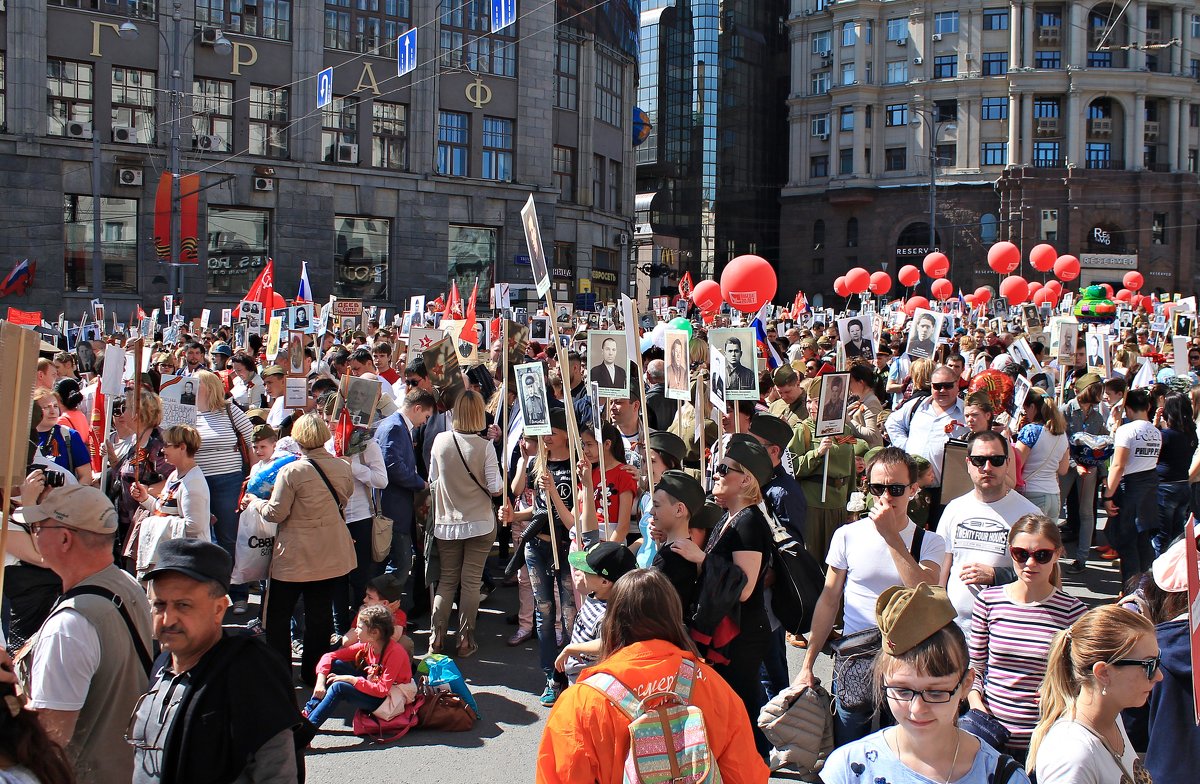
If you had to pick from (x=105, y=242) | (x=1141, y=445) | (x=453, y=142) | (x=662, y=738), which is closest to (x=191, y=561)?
(x=662, y=738)

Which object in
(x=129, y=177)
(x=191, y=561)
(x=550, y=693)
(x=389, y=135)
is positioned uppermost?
(x=389, y=135)

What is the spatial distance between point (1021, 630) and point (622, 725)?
1.74 meters

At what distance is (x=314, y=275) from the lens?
36969mm

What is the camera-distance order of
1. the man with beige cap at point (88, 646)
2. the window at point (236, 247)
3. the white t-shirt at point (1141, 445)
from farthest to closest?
the window at point (236, 247) < the white t-shirt at point (1141, 445) < the man with beige cap at point (88, 646)

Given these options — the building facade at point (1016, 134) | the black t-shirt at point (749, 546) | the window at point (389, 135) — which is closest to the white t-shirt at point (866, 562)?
the black t-shirt at point (749, 546)

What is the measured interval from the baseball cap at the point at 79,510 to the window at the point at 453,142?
37.1 m

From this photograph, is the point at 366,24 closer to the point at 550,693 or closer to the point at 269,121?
the point at 269,121

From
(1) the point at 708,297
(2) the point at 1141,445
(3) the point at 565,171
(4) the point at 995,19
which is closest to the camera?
(2) the point at 1141,445

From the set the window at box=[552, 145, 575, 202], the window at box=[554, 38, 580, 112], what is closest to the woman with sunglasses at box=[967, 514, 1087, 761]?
the window at box=[552, 145, 575, 202]

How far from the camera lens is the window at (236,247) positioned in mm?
35344

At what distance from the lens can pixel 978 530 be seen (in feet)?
17.2

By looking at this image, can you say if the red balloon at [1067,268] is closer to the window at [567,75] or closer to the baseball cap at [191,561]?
the window at [567,75]

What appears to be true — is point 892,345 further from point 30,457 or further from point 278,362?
point 30,457

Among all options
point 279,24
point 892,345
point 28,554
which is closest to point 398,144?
point 279,24
